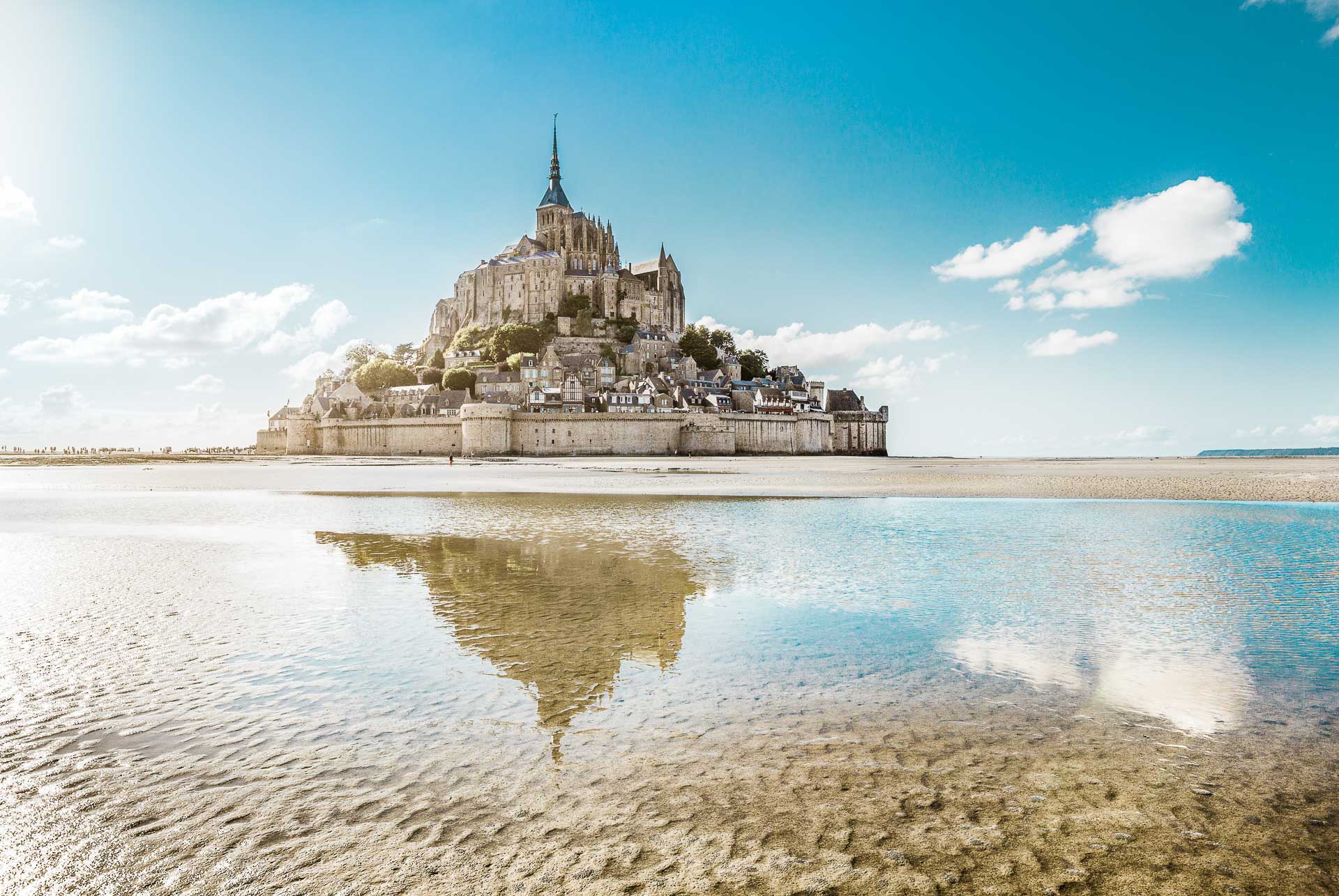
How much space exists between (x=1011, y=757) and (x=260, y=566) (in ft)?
32.2

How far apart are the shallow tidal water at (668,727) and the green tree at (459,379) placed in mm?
64287

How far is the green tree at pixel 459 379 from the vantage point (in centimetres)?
7288

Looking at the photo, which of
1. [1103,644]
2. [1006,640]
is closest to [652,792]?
[1006,640]

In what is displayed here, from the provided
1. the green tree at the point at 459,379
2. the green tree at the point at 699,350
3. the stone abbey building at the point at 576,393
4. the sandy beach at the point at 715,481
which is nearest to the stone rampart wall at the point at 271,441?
the stone abbey building at the point at 576,393

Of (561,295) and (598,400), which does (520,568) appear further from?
(561,295)

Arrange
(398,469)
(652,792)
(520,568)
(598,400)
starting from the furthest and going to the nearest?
(598,400) → (398,469) → (520,568) → (652,792)

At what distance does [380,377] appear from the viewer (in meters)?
79.2

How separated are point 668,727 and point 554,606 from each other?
3386mm

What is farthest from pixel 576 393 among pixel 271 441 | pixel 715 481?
pixel 715 481

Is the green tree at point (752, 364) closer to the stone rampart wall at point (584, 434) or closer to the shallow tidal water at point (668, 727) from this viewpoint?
the stone rampart wall at point (584, 434)

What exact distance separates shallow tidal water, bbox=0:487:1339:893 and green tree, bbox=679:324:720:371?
75572mm

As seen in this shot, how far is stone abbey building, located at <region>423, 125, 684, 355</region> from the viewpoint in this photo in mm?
86812

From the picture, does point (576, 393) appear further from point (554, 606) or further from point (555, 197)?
point (554, 606)

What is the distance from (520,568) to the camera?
9.83 meters
